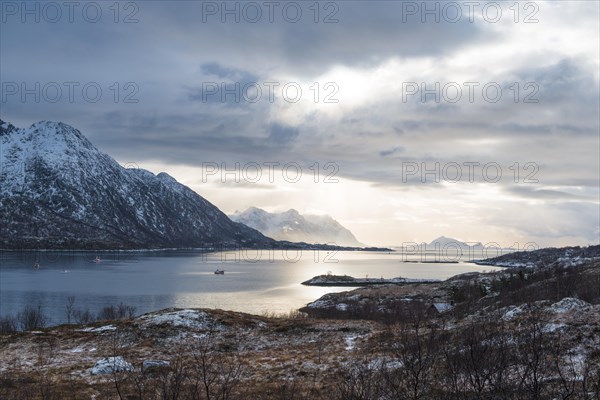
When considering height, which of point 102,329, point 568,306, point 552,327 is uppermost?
point 568,306

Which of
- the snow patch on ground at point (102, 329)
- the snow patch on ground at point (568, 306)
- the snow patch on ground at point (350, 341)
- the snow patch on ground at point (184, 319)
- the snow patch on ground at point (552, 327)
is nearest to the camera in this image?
the snow patch on ground at point (552, 327)

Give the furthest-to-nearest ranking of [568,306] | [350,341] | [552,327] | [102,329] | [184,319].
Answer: [184,319], [102,329], [350,341], [568,306], [552,327]

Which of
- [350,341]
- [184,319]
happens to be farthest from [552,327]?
[184,319]

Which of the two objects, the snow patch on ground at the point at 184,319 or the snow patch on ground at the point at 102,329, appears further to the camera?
the snow patch on ground at the point at 184,319

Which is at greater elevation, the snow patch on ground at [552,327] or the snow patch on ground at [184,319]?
the snow patch on ground at [552,327]

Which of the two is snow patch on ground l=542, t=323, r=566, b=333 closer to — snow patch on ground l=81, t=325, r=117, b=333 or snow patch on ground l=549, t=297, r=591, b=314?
snow patch on ground l=549, t=297, r=591, b=314

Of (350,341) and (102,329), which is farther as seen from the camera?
(102,329)

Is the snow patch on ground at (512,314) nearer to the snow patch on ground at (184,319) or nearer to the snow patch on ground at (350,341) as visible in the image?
the snow patch on ground at (350,341)

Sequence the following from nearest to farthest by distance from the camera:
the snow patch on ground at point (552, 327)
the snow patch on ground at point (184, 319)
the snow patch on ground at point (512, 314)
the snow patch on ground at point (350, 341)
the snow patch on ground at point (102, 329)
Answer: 1. the snow patch on ground at point (552, 327)
2. the snow patch on ground at point (512, 314)
3. the snow patch on ground at point (350, 341)
4. the snow patch on ground at point (102, 329)
5. the snow patch on ground at point (184, 319)

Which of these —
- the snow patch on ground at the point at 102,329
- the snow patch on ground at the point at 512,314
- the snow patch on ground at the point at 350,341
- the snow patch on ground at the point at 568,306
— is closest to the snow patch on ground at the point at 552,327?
the snow patch on ground at the point at 568,306

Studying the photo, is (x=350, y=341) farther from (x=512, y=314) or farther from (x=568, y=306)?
(x=568, y=306)

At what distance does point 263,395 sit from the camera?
84.1 ft

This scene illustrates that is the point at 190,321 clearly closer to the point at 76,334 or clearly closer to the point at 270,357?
the point at 76,334

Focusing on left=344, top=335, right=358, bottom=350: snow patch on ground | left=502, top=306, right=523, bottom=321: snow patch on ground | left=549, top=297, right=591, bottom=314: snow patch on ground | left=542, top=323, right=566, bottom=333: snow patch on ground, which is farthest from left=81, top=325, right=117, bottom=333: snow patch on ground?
left=549, top=297, right=591, bottom=314: snow patch on ground
